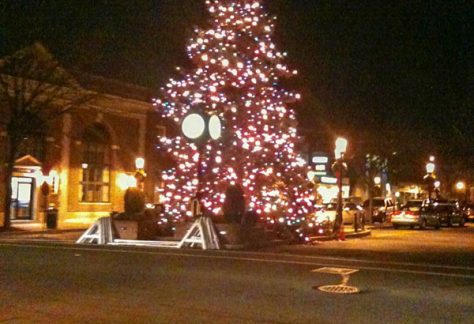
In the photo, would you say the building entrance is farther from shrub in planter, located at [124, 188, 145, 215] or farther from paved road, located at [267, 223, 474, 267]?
paved road, located at [267, 223, 474, 267]

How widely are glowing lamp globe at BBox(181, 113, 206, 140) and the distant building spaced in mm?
27269

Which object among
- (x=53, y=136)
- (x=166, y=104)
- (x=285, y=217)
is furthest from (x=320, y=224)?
(x=53, y=136)

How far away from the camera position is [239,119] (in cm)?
2797

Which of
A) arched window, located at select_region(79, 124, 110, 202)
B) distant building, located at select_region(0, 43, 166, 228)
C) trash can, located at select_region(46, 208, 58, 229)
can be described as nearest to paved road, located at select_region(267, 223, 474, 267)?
trash can, located at select_region(46, 208, 58, 229)

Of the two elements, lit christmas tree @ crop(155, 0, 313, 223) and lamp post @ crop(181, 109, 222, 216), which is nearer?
lamp post @ crop(181, 109, 222, 216)

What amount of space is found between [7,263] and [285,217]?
46.0 feet

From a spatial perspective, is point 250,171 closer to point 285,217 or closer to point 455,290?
point 285,217

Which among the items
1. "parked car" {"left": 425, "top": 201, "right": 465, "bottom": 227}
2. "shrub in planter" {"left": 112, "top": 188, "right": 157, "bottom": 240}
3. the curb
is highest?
"parked car" {"left": 425, "top": 201, "right": 465, "bottom": 227}

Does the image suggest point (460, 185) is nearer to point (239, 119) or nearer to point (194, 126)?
point (239, 119)

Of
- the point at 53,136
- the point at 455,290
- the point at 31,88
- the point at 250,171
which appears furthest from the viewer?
the point at 53,136

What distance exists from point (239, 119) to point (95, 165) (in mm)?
23578

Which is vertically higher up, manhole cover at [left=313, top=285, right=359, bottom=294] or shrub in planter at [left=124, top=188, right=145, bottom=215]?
shrub in planter at [left=124, top=188, right=145, bottom=215]

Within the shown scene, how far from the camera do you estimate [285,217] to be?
93.1 ft

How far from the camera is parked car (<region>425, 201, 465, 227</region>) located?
152ft
